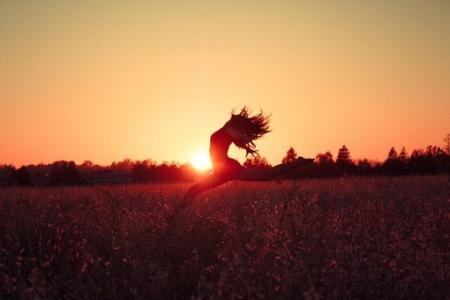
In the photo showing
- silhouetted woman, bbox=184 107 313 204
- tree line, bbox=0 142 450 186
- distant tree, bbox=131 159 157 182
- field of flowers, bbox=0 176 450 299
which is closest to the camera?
field of flowers, bbox=0 176 450 299

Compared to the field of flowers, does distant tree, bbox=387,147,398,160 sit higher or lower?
higher

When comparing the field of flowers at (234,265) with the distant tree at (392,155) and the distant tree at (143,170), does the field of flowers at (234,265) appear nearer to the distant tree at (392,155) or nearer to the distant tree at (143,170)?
the distant tree at (392,155)

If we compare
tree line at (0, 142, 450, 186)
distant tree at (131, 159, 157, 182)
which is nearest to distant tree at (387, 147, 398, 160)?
tree line at (0, 142, 450, 186)

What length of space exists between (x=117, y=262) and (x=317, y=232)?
188 centimetres

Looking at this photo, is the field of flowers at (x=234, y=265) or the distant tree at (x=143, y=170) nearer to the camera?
the field of flowers at (x=234, y=265)

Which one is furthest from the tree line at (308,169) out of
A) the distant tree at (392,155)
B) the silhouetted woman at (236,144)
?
the silhouetted woman at (236,144)

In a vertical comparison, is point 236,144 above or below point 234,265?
above

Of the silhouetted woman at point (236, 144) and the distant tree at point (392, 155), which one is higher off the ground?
the distant tree at point (392, 155)

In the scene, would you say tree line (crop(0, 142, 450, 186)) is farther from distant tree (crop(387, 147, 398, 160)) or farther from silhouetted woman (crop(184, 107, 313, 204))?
silhouetted woman (crop(184, 107, 313, 204))

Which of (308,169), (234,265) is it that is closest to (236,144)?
(234,265)

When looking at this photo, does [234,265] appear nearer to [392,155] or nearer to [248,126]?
[248,126]

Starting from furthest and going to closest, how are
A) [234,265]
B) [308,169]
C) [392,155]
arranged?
1. [392,155]
2. [308,169]
3. [234,265]

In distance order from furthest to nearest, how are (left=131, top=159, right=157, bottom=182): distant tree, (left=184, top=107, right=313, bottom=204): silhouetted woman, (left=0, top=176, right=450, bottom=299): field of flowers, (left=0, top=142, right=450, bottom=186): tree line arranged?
(left=131, top=159, right=157, bottom=182): distant tree, (left=0, top=142, right=450, bottom=186): tree line, (left=184, top=107, right=313, bottom=204): silhouetted woman, (left=0, top=176, right=450, bottom=299): field of flowers

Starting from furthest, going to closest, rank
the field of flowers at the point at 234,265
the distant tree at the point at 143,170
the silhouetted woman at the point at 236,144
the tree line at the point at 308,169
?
the distant tree at the point at 143,170 < the tree line at the point at 308,169 < the silhouetted woman at the point at 236,144 < the field of flowers at the point at 234,265
